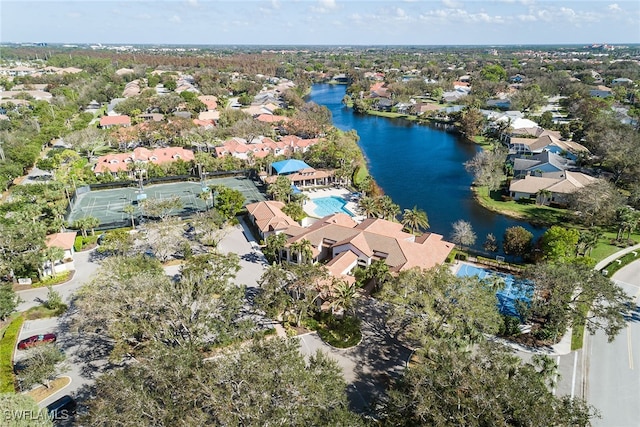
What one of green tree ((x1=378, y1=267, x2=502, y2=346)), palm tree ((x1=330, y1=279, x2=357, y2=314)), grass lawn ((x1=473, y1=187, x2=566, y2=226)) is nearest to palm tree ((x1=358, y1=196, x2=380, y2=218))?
palm tree ((x1=330, y1=279, x2=357, y2=314))

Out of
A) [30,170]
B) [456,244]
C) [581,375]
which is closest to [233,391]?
[581,375]

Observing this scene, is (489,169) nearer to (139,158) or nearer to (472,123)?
(472,123)

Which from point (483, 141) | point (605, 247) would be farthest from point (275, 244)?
point (483, 141)

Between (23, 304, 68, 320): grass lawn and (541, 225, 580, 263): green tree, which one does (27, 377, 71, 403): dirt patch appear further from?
(541, 225, 580, 263): green tree

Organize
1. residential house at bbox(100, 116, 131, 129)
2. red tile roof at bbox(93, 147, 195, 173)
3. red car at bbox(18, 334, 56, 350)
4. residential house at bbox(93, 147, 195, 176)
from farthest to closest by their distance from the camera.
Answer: residential house at bbox(100, 116, 131, 129), red tile roof at bbox(93, 147, 195, 173), residential house at bbox(93, 147, 195, 176), red car at bbox(18, 334, 56, 350)

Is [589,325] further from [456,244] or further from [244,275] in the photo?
[244,275]

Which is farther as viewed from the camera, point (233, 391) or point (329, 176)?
point (329, 176)
